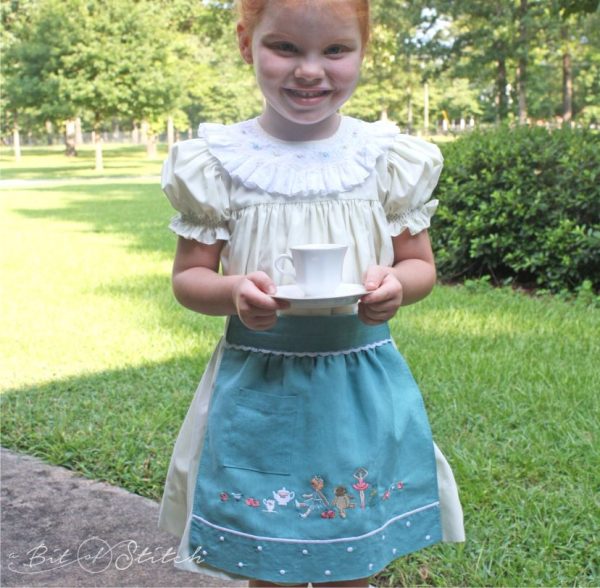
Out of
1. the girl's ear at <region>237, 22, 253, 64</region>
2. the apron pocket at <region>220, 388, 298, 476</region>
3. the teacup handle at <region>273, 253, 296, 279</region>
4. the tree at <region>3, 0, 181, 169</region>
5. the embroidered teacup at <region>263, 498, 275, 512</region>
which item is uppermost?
the girl's ear at <region>237, 22, 253, 64</region>

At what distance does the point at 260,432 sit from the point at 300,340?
202 mm

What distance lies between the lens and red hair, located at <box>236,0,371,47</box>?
167cm

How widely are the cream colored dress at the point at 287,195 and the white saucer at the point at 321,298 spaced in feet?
0.60

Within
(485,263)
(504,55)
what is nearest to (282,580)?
(485,263)

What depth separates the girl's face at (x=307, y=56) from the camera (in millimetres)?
1637

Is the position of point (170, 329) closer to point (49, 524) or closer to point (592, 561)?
point (49, 524)

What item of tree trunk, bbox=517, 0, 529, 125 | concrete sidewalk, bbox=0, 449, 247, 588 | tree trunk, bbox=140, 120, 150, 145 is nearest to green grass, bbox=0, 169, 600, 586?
concrete sidewalk, bbox=0, 449, 247, 588

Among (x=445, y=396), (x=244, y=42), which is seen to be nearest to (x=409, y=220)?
(x=244, y=42)

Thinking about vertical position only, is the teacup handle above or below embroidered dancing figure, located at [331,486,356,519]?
above

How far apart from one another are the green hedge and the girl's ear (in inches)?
172

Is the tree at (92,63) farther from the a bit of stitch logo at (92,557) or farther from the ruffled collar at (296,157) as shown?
the ruffled collar at (296,157)

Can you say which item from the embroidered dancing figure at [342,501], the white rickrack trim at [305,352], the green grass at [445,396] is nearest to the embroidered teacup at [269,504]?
the embroidered dancing figure at [342,501]

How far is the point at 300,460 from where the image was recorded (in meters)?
1.73

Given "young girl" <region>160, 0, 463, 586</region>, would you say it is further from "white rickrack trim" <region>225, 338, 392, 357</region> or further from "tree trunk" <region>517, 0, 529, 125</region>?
"tree trunk" <region>517, 0, 529, 125</region>
